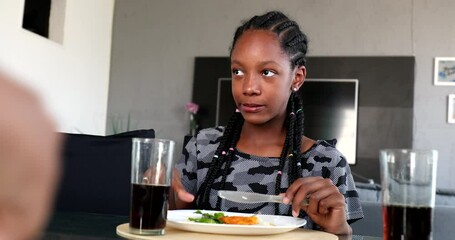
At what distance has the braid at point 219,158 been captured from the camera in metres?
1.23

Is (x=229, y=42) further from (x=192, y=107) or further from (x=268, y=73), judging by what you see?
(x=268, y=73)

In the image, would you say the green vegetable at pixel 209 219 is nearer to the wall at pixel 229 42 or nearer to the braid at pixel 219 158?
the braid at pixel 219 158

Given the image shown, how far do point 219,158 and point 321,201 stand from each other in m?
0.41

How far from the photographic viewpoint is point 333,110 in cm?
511

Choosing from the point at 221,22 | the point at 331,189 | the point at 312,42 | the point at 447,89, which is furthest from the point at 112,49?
the point at 331,189

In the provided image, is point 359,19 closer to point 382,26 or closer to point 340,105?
point 382,26

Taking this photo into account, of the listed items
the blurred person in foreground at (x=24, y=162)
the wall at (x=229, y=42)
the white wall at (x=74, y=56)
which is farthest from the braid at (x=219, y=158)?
the wall at (x=229, y=42)

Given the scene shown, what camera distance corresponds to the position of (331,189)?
2.92 ft

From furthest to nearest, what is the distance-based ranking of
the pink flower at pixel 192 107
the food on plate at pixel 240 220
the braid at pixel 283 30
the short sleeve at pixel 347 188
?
the pink flower at pixel 192 107, the braid at pixel 283 30, the short sleeve at pixel 347 188, the food on plate at pixel 240 220

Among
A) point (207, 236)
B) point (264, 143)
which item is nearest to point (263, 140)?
point (264, 143)

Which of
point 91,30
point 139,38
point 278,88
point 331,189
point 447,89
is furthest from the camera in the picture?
point 139,38

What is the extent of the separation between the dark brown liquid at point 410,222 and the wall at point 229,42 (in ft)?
14.8

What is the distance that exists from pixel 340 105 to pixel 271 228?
4.46 meters

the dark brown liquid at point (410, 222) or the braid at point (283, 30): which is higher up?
the braid at point (283, 30)
